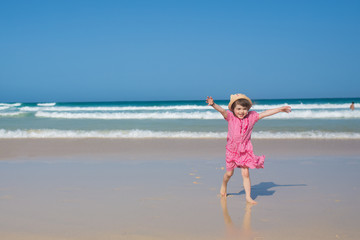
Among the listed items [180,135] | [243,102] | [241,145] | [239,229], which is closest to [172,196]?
[241,145]

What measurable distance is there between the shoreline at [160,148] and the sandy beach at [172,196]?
66mm

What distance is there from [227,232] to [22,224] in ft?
6.35

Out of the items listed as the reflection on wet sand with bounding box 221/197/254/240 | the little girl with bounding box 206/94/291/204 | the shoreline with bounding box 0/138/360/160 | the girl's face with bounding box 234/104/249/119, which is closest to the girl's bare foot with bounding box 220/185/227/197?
the little girl with bounding box 206/94/291/204

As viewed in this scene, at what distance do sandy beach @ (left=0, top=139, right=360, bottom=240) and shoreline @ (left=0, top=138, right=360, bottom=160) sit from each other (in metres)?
0.07

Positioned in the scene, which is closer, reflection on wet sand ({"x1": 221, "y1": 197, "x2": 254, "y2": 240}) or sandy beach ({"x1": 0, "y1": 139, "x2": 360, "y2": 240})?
reflection on wet sand ({"x1": 221, "y1": 197, "x2": 254, "y2": 240})

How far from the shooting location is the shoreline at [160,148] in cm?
762

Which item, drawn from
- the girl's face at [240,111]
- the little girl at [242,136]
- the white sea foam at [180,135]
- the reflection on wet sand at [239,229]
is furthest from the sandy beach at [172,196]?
the white sea foam at [180,135]

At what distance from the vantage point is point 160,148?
8.55 m

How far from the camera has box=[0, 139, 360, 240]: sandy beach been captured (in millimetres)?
3146

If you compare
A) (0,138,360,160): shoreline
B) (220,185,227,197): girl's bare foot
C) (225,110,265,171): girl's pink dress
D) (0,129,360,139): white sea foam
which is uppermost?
(0,129,360,139): white sea foam

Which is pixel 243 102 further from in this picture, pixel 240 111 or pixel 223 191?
pixel 223 191

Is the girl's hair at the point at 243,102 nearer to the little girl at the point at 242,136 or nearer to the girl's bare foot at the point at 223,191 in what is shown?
the little girl at the point at 242,136

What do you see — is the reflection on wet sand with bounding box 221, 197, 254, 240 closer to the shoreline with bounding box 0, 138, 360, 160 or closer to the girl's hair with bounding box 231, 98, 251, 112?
the girl's hair with bounding box 231, 98, 251, 112

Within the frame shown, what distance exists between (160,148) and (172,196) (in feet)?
14.1
